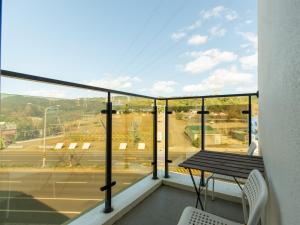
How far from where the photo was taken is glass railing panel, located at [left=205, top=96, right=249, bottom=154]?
2.58 m

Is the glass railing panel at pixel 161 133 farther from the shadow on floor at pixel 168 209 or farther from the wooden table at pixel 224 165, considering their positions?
the wooden table at pixel 224 165

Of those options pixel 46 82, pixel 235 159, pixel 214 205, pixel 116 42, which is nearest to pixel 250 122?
pixel 235 159

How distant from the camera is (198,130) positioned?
114 inches

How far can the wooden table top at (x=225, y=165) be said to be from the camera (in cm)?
146

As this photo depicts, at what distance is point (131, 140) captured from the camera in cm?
270

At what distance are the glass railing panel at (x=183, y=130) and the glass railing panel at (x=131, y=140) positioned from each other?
38 centimetres

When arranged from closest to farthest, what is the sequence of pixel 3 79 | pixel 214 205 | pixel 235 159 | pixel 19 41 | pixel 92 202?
1. pixel 3 79
2. pixel 235 159
3. pixel 92 202
4. pixel 214 205
5. pixel 19 41

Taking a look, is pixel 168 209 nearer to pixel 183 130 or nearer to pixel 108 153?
pixel 108 153

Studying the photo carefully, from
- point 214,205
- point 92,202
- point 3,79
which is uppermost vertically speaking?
point 3,79

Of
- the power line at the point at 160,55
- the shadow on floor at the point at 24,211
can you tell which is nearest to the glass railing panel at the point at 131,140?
the shadow on floor at the point at 24,211

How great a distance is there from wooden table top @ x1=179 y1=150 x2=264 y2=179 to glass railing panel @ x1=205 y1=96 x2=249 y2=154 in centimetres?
65

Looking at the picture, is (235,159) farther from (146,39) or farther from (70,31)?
(70,31)

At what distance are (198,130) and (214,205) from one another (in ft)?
3.55

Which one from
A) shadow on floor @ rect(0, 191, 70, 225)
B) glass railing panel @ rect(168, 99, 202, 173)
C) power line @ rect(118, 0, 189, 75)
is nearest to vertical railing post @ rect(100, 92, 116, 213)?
shadow on floor @ rect(0, 191, 70, 225)
